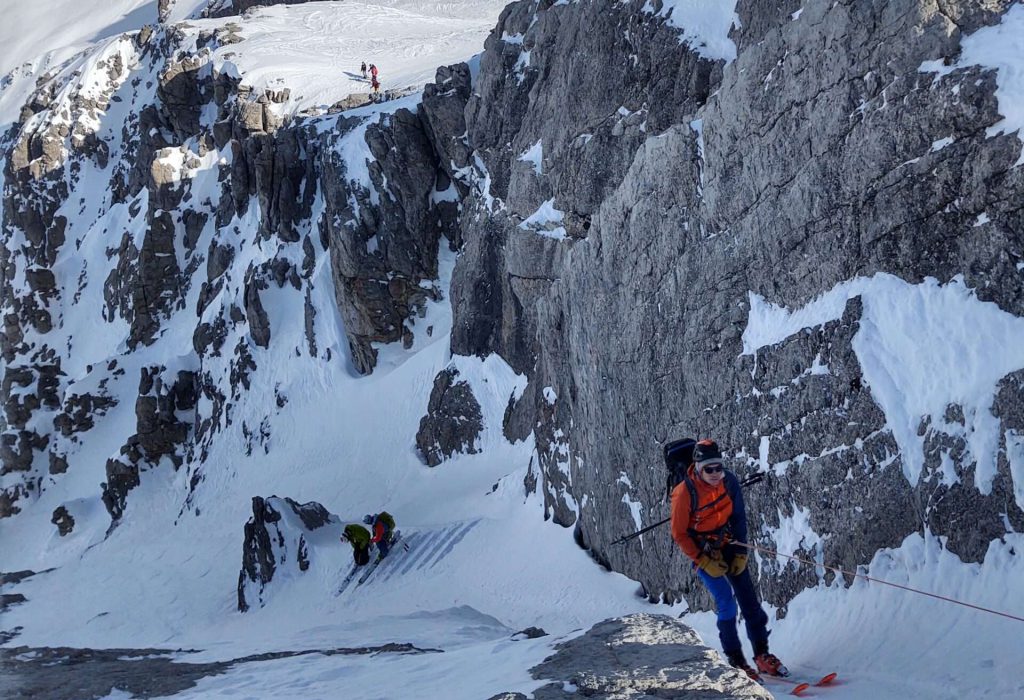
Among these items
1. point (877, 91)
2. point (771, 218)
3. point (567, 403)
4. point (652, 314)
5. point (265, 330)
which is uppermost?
point (265, 330)

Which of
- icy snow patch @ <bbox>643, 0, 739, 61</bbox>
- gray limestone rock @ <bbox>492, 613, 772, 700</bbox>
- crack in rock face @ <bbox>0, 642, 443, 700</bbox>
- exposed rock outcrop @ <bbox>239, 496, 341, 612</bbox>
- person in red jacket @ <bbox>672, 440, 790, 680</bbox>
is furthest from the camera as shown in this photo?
exposed rock outcrop @ <bbox>239, 496, 341, 612</bbox>

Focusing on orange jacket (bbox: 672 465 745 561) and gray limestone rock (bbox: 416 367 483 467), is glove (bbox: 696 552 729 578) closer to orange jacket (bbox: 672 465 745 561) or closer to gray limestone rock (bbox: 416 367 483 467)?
orange jacket (bbox: 672 465 745 561)

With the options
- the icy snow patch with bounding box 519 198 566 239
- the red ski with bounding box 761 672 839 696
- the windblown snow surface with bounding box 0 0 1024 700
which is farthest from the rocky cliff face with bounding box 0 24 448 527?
the red ski with bounding box 761 672 839 696

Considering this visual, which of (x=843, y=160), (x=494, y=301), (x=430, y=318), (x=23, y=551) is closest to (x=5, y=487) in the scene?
(x=23, y=551)

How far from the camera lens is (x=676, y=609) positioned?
39.7 ft

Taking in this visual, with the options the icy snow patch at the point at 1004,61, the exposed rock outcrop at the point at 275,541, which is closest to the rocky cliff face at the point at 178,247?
the exposed rock outcrop at the point at 275,541

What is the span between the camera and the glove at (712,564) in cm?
755

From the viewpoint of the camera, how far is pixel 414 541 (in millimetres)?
23281

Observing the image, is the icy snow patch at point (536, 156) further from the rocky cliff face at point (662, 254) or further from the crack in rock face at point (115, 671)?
the crack in rock face at point (115, 671)

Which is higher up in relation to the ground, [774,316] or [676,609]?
[774,316]

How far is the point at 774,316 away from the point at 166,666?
1043cm

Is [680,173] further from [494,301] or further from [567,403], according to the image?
[494,301]

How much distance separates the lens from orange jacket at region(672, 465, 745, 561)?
753cm

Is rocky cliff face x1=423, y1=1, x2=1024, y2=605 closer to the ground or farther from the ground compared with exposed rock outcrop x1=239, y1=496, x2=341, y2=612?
farther from the ground
